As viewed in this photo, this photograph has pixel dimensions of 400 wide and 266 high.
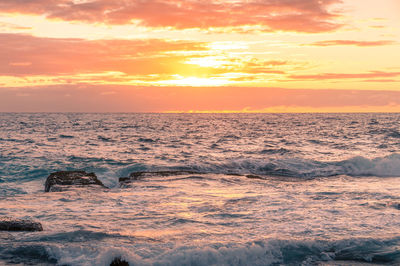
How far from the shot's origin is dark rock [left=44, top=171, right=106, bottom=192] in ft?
37.7

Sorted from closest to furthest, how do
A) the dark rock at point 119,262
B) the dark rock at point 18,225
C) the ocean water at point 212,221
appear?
the dark rock at point 119,262 → the ocean water at point 212,221 → the dark rock at point 18,225

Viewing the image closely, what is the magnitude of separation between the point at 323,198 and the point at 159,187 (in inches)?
189

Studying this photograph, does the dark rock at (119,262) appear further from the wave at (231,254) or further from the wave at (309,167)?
the wave at (309,167)

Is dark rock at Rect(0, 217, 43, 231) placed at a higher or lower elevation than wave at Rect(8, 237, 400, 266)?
higher

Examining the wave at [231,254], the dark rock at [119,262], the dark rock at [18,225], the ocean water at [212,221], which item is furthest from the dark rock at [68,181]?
the dark rock at [119,262]

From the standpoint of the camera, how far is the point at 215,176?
46.5 feet

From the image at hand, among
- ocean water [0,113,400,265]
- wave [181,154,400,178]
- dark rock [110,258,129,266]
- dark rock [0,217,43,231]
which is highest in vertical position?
dark rock [0,217,43,231]

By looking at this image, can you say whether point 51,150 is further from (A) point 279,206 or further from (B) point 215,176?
(A) point 279,206

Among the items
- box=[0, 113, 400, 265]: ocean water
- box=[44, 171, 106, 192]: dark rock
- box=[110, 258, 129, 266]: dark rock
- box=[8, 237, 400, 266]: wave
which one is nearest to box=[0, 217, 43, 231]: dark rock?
box=[0, 113, 400, 265]: ocean water

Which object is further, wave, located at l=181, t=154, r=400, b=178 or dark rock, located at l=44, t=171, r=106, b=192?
wave, located at l=181, t=154, r=400, b=178

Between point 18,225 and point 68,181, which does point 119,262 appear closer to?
point 18,225

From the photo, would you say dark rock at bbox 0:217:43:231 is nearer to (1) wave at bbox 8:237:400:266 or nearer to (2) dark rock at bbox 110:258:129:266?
(1) wave at bbox 8:237:400:266

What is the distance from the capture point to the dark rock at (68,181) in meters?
11.5

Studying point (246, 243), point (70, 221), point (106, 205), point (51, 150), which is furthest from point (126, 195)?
point (51, 150)
